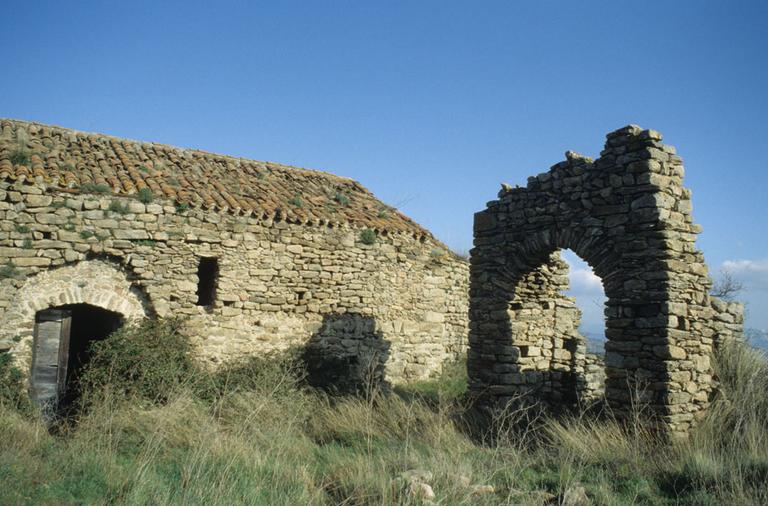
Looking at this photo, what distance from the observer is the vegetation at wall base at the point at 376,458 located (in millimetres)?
5113

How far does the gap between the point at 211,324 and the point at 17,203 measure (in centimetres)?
376

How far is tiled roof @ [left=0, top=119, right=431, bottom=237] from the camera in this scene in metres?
10.3

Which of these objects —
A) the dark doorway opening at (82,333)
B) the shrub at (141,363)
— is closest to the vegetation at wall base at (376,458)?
the shrub at (141,363)

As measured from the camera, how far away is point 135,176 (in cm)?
1116

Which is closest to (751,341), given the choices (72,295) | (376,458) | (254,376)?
(376,458)

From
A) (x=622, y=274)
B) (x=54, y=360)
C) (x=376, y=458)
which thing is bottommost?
(x=376, y=458)

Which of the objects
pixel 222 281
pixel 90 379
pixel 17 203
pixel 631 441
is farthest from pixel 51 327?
pixel 631 441

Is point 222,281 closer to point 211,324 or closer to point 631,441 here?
point 211,324

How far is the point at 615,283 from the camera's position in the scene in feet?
24.5

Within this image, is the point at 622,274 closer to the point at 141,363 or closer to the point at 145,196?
the point at 141,363

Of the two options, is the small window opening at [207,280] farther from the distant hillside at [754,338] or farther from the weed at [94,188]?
the distant hillside at [754,338]

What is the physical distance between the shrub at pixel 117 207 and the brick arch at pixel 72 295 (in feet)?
2.95

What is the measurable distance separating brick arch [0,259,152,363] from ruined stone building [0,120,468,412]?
0.02m

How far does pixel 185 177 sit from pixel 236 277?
2.74m
